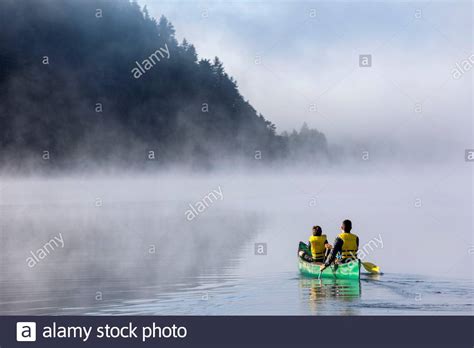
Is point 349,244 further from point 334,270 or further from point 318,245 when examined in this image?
point 318,245

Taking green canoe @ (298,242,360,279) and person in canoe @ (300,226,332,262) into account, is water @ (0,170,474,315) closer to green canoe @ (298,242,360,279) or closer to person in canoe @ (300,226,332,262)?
green canoe @ (298,242,360,279)

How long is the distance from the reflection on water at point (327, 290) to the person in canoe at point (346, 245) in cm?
86

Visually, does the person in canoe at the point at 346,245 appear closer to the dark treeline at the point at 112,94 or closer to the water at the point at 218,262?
the water at the point at 218,262

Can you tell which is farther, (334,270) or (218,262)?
(218,262)

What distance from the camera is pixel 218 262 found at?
42.5 metres

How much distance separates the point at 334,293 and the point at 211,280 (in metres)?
5.86

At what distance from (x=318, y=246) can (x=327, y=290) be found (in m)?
3.83

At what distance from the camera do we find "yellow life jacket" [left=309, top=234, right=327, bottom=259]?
3588cm

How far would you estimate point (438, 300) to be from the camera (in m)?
29.5

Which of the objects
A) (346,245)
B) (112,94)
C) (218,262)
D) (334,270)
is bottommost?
(334,270)

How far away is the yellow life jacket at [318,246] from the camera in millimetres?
35875

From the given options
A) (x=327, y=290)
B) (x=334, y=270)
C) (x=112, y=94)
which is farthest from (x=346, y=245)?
(x=112, y=94)

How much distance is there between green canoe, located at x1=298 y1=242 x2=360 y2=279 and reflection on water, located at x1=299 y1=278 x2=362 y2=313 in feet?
0.68

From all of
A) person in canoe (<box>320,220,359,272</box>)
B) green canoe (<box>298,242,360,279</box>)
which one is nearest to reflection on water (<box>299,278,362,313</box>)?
green canoe (<box>298,242,360,279</box>)
